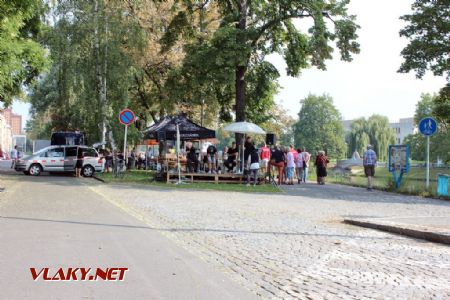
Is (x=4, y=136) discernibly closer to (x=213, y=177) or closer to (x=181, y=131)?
(x=181, y=131)

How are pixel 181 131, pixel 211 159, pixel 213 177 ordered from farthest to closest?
pixel 211 159, pixel 181 131, pixel 213 177

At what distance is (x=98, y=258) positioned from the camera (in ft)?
23.0

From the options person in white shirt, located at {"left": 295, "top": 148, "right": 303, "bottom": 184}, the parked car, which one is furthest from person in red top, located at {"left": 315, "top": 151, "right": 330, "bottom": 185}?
the parked car

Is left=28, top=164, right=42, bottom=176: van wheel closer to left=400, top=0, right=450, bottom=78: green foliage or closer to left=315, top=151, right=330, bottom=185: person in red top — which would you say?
left=315, top=151, right=330, bottom=185: person in red top

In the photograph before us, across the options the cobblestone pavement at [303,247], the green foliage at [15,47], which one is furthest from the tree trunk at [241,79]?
the cobblestone pavement at [303,247]

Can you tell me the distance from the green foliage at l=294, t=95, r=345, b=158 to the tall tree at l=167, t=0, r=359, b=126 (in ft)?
250

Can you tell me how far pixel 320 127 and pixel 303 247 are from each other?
100340 mm

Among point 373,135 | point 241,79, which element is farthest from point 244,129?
Result: point 373,135

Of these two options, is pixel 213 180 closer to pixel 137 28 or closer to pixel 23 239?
pixel 137 28

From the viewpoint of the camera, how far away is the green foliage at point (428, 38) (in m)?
32.3

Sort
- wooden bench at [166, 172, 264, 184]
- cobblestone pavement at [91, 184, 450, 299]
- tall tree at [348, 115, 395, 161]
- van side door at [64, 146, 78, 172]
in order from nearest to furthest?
1. cobblestone pavement at [91, 184, 450, 299]
2. wooden bench at [166, 172, 264, 184]
3. van side door at [64, 146, 78, 172]
4. tall tree at [348, 115, 395, 161]

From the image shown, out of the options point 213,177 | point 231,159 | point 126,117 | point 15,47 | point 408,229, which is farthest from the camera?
point 231,159

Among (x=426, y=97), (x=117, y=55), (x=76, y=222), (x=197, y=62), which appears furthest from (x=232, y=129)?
(x=426, y=97)

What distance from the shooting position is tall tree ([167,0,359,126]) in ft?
83.1
